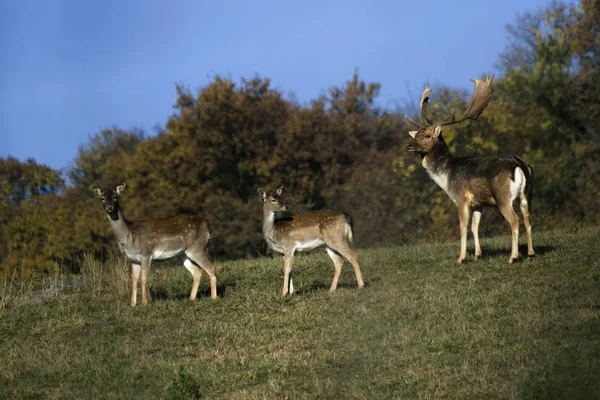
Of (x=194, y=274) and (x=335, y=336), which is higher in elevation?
(x=194, y=274)

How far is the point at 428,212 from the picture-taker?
3369 cm

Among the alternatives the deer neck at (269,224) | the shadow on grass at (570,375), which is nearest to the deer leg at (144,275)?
the deer neck at (269,224)

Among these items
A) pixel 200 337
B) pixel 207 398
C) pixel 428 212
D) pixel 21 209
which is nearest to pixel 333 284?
pixel 200 337

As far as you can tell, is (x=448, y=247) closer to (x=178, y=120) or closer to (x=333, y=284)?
Answer: (x=333, y=284)

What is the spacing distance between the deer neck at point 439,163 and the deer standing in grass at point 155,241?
4.30m

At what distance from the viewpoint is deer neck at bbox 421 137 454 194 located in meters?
16.9

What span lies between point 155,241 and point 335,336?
4.55 metres

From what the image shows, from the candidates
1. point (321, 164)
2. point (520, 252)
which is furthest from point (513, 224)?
→ point (321, 164)

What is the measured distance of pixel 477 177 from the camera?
16.0 metres

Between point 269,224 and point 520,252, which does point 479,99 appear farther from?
point 269,224

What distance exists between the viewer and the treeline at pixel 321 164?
30.9 metres

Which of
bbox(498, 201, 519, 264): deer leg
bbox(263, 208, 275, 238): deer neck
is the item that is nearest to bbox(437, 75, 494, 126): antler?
bbox(498, 201, 519, 264): deer leg

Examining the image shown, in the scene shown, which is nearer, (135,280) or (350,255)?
(350,255)

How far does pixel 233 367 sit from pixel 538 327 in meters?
3.33
